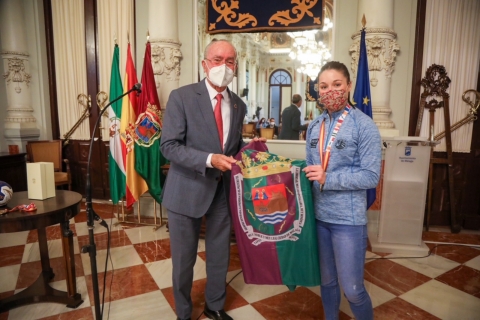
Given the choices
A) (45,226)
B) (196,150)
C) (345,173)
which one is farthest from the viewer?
(45,226)

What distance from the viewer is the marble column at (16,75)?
14.6 ft

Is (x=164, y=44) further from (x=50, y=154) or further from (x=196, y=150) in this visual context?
(x=196, y=150)

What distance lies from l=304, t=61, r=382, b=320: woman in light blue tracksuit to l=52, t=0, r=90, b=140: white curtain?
13.9 ft

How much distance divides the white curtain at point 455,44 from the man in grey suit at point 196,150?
288cm

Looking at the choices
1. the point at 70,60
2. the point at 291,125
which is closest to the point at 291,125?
the point at 291,125

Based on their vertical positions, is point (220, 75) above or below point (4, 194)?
above

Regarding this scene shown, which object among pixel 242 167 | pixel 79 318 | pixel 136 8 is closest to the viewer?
pixel 242 167

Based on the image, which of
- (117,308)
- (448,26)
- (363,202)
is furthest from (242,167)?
(448,26)

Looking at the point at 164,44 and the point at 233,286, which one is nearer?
the point at 233,286

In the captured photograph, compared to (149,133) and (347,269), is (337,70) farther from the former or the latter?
(149,133)

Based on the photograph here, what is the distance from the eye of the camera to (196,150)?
1.59 meters

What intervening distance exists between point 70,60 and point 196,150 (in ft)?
13.4

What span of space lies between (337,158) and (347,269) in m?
0.49

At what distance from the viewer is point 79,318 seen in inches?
77.3
